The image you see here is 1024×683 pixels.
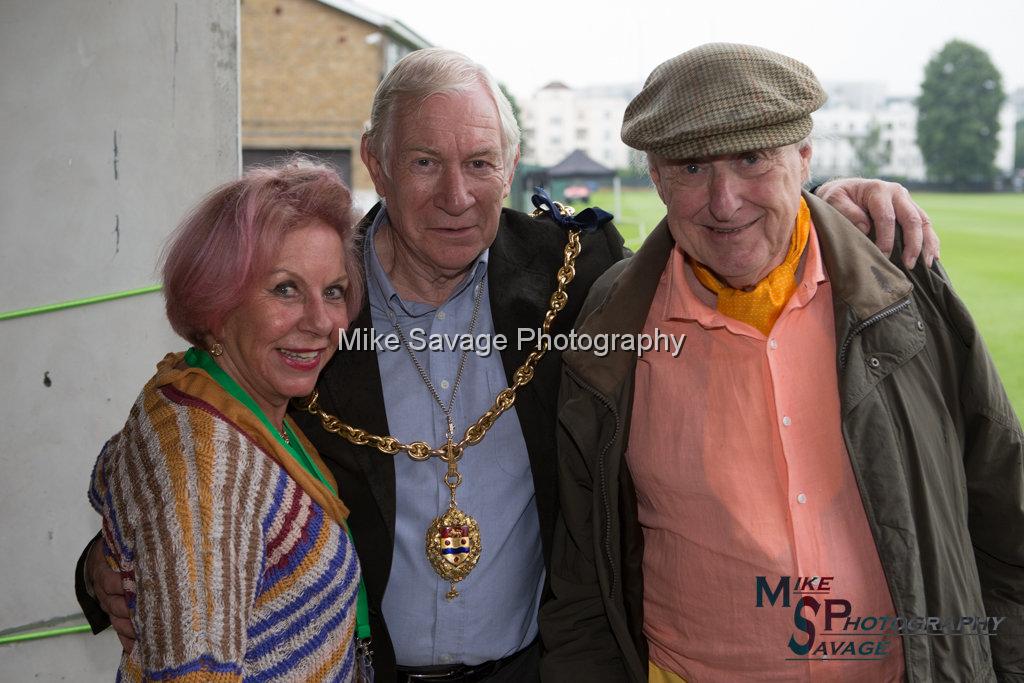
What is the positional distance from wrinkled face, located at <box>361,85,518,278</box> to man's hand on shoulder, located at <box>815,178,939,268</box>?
2.82ft

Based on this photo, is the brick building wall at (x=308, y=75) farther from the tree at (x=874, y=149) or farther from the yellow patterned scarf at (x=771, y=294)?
the yellow patterned scarf at (x=771, y=294)

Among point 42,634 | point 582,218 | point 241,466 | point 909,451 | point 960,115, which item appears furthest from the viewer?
point 960,115

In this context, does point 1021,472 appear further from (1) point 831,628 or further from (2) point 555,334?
(2) point 555,334

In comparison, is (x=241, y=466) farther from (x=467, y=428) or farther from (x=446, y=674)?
(x=446, y=674)

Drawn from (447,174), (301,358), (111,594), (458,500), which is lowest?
(111,594)

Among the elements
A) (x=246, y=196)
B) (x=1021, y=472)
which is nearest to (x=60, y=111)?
(x=246, y=196)

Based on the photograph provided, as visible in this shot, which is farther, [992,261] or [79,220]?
[992,261]

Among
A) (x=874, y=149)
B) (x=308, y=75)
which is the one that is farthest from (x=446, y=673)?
(x=308, y=75)

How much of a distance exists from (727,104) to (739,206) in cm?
22

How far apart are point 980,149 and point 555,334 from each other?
9.19 m

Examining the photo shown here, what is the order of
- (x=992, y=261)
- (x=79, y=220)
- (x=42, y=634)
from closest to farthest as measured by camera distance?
(x=79, y=220), (x=42, y=634), (x=992, y=261)

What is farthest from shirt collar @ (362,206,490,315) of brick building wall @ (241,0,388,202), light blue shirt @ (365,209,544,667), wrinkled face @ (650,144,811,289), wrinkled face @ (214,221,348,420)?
brick building wall @ (241,0,388,202)

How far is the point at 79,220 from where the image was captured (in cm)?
311

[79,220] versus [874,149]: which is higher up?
[874,149]
